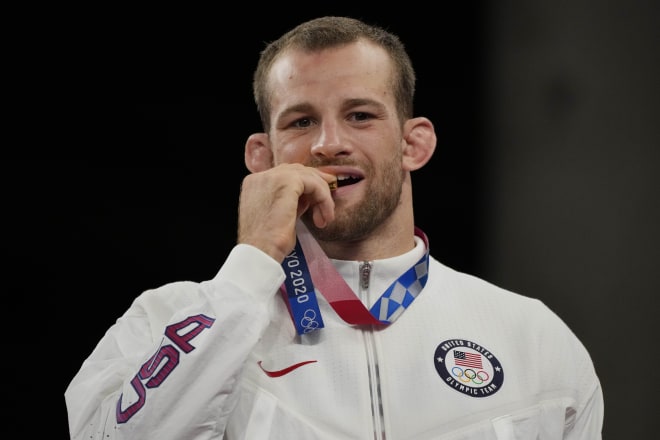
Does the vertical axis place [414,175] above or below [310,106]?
below

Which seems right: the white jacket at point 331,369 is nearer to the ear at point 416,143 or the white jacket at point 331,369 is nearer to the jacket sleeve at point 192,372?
the jacket sleeve at point 192,372

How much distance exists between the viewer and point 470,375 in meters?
1.99

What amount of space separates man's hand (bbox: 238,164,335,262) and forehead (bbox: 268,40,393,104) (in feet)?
1.04

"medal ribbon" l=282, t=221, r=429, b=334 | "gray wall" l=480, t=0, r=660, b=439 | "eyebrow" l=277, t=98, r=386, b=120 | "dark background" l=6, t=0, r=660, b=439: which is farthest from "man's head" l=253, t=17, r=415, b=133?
"gray wall" l=480, t=0, r=660, b=439

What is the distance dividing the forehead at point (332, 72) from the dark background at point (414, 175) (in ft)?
4.31

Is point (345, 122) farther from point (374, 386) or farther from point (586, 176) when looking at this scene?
point (586, 176)

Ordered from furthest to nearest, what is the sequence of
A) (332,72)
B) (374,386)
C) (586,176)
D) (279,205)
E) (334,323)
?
(586,176), (332,72), (334,323), (374,386), (279,205)

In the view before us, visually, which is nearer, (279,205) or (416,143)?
(279,205)

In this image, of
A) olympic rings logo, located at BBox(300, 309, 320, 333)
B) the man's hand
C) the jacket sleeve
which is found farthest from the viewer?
olympic rings logo, located at BBox(300, 309, 320, 333)

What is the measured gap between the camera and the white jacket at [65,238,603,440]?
163 cm

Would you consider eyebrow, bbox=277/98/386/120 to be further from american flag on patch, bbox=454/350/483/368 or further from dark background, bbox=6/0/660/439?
dark background, bbox=6/0/660/439

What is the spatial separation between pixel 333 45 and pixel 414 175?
5.12ft

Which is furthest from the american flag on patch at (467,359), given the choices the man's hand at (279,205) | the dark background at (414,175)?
the dark background at (414,175)

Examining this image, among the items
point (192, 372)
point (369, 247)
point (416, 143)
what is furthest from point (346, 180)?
point (192, 372)
